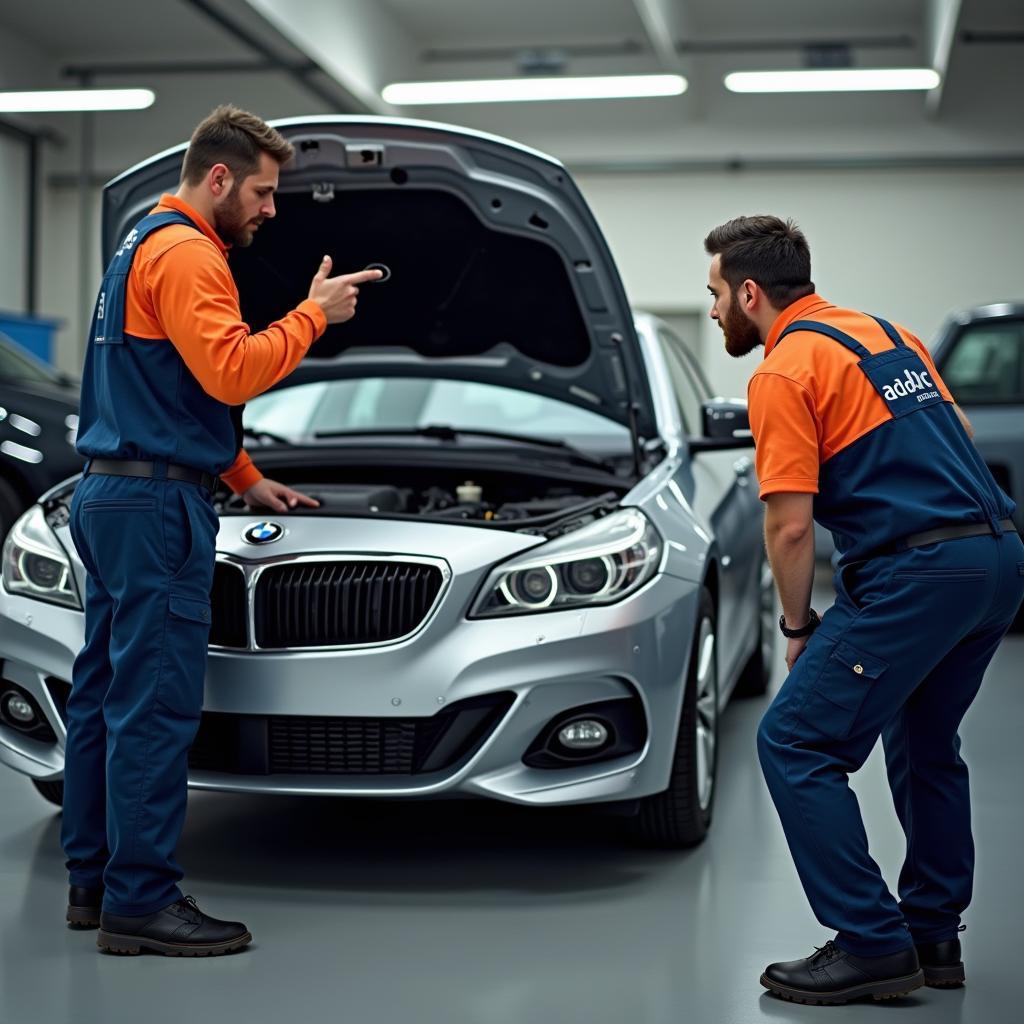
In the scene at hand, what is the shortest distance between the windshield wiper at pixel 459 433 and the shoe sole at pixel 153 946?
1829 millimetres

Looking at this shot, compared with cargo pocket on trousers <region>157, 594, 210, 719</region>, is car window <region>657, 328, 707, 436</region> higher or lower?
higher

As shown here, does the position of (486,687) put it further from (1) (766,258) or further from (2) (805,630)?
(1) (766,258)

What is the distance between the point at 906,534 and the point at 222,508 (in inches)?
75.3

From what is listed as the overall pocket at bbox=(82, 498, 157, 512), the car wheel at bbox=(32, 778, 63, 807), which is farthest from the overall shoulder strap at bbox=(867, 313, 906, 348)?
the car wheel at bbox=(32, 778, 63, 807)

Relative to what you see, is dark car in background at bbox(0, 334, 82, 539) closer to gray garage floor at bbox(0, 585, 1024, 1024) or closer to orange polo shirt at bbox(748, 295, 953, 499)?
gray garage floor at bbox(0, 585, 1024, 1024)

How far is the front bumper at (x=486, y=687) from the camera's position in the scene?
3.16m

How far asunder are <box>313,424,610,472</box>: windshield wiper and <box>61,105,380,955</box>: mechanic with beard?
1.43 meters

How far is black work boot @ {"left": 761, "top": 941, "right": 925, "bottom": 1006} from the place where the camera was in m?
2.63

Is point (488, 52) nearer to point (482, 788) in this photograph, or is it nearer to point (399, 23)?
point (399, 23)

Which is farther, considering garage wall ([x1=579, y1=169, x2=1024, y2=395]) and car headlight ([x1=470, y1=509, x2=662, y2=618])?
garage wall ([x1=579, y1=169, x2=1024, y2=395])

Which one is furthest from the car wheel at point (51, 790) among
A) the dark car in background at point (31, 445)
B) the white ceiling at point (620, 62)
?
the white ceiling at point (620, 62)

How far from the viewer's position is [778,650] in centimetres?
709

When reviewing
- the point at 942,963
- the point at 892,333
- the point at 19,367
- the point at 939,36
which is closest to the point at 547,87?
the point at 939,36

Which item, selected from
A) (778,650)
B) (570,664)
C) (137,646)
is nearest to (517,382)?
(570,664)
